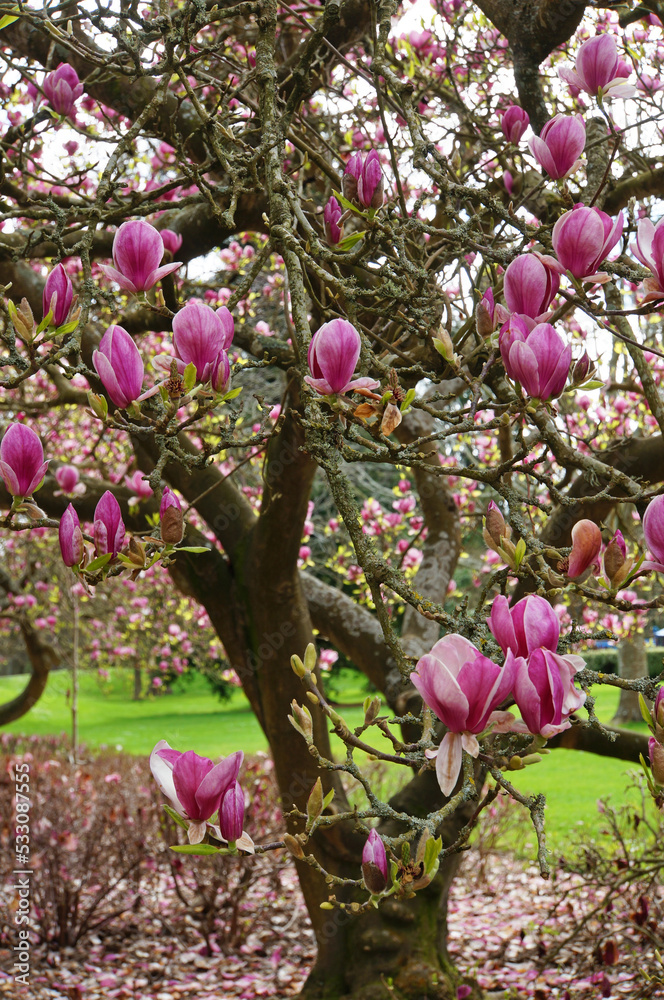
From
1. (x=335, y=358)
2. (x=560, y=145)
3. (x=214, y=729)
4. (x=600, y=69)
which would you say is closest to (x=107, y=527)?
(x=335, y=358)

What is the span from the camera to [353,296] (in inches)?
46.8

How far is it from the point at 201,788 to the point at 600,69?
1330 mm

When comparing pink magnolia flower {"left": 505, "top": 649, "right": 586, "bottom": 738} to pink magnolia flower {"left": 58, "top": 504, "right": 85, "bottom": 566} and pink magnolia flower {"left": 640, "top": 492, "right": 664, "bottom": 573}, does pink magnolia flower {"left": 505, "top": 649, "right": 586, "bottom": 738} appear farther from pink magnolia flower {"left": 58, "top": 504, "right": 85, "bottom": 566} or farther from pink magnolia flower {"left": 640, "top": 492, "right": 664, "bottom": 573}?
pink magnolia flower {"left": 58, "top": 504, "right": 85, "bottom": 566}

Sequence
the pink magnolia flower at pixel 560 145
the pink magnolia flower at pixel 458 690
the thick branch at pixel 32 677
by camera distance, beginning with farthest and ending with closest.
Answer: the thick branch at pixel 32 677 < the pink magnolia flower at pixel 560 145 < the pink magnolia flower at pixel 458 690

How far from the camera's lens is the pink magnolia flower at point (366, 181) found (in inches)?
49.2

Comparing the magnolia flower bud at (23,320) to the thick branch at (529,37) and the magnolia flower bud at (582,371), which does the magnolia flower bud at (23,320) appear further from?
the thick branch at (529,37)

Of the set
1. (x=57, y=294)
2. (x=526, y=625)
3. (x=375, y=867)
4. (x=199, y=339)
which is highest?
(x=57, y=294)

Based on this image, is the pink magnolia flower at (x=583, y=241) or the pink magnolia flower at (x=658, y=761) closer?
the pink magnolia flower at (x=658, y=761)

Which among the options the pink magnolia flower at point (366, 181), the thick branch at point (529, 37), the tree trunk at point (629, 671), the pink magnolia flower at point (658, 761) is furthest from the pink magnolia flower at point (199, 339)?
the tree trunk at point (629, 671)

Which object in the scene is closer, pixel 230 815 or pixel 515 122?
pixel 230 815

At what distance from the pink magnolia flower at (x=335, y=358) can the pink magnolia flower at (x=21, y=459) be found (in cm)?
44

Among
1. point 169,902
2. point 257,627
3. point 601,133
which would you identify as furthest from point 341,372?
point 169,902

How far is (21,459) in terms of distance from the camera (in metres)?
1.17

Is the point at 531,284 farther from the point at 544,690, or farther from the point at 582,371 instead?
the point at 544,690
